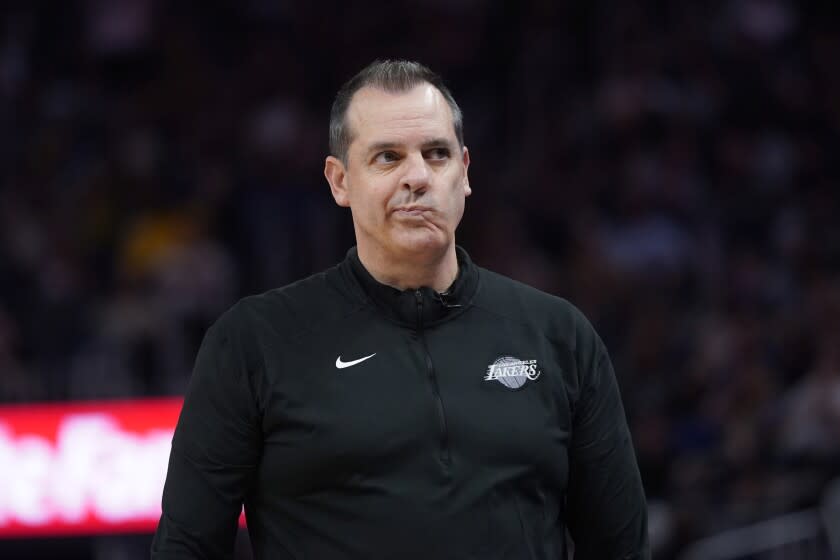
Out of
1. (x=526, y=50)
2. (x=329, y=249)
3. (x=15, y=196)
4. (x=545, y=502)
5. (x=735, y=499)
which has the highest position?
(x=526, y=50)

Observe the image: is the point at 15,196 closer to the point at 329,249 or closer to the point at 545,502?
the point at 329,249

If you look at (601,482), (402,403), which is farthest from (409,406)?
(601,482)

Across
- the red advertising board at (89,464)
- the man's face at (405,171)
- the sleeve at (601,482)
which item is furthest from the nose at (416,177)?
the red advertising board at (89,464)

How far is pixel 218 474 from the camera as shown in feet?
8.41

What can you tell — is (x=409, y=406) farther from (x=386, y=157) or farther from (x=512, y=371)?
(x=386, y=157)

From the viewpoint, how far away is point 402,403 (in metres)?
2.57

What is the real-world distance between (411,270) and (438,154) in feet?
0.79

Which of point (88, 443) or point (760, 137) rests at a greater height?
point (760, 137)

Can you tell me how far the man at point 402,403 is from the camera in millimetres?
2533

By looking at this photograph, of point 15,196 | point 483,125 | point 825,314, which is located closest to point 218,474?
point 825,314

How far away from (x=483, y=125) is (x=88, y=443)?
14.4ft

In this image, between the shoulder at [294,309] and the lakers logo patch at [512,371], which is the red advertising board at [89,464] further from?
the lakers logo patch at [512,371]

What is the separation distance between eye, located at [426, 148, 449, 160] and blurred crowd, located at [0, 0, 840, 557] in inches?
181

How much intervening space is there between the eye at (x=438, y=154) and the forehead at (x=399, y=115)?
3cm
